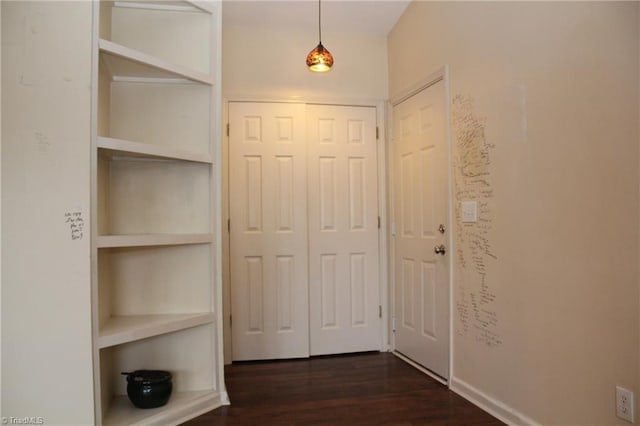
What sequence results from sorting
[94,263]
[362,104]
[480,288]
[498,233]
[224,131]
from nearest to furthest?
[94,263]
[498,233]
[480,288]
[224,131]
[362,104]

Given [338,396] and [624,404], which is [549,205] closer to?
[624,404]

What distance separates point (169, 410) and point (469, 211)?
1959 mm

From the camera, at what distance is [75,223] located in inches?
71.9

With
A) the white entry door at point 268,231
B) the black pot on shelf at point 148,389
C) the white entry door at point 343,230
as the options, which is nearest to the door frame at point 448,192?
the white entry door at point 343,230

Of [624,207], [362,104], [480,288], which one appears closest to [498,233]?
[480,288]

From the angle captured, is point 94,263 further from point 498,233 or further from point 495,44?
point 495,44

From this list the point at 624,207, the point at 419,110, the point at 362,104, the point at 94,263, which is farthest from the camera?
the point at 362,104

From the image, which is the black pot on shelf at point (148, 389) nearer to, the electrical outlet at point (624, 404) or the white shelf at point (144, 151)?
the white shelf at point (144, 151)

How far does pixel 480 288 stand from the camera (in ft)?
7.70

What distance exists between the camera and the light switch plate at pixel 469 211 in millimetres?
2377

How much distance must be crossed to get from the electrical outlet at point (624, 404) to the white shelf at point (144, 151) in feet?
7.10

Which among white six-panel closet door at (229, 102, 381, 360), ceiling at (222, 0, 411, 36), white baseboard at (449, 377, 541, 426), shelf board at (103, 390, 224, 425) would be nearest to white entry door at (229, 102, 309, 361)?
white six-panel closet door at (229, 102, 381, 360)

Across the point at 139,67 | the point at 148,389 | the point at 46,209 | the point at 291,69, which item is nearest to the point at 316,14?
the point at 291,69

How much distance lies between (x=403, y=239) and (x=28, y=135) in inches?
96.5
